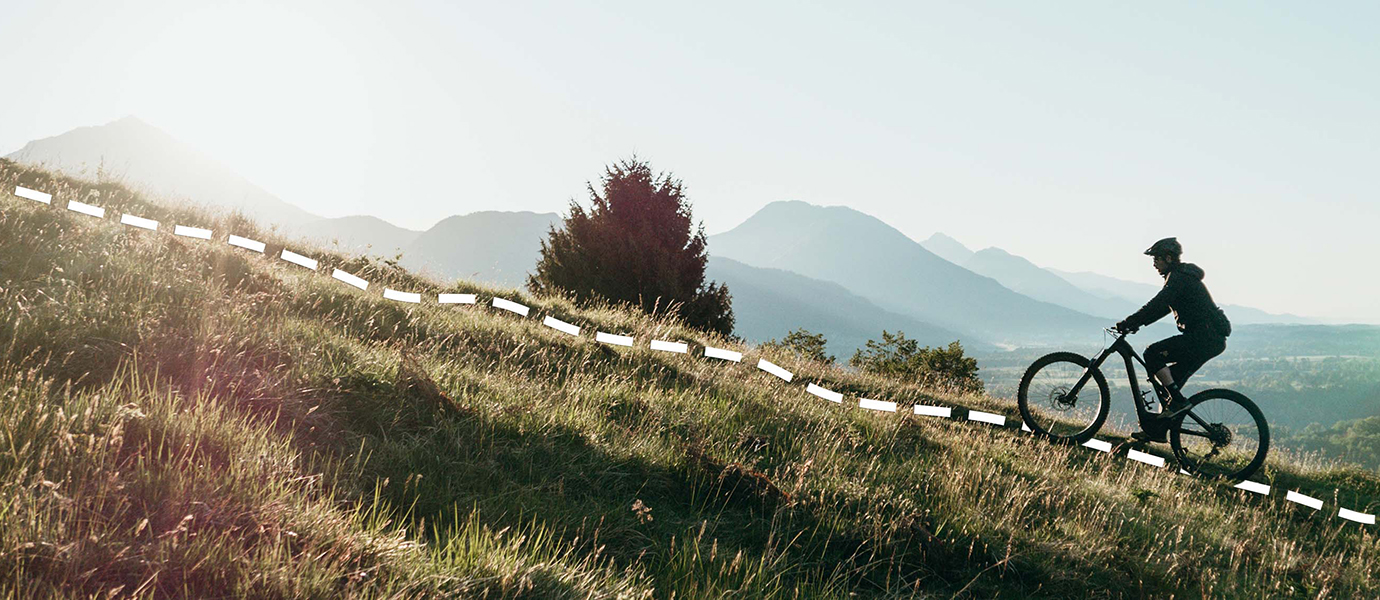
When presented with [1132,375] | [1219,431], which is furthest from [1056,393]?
[1219,431]

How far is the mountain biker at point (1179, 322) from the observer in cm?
873

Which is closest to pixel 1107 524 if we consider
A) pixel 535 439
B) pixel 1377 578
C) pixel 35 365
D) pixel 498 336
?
pixel 1377 578

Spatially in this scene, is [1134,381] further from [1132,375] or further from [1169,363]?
[1169,363]

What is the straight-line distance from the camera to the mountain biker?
344 inches

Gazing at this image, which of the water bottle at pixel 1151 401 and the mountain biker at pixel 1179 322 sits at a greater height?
the mountain biker at pixel 1179 322

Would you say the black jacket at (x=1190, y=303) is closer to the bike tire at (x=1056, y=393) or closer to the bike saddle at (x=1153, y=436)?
the bike tire at (x=1056, y=393)

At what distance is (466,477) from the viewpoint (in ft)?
14.1

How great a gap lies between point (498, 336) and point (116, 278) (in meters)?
3.44

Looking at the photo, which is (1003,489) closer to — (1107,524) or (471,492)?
(1107,524)

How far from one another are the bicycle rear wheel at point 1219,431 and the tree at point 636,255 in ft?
38.2

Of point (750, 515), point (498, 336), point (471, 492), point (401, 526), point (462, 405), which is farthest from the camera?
point (498, 336)

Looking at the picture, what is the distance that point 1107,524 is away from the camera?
596 cm

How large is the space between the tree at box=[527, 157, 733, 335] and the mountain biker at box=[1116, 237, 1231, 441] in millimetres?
11417

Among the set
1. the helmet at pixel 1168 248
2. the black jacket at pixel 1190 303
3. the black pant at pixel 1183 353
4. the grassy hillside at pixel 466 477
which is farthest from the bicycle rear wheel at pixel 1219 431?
Result: the helmet at pixel 1168 248
